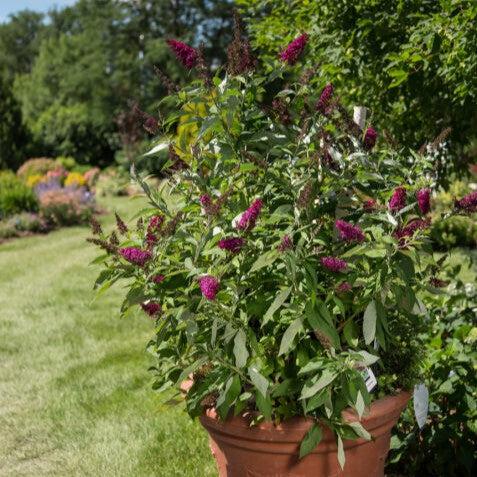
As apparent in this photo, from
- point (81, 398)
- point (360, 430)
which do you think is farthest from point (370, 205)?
point (81, 398)

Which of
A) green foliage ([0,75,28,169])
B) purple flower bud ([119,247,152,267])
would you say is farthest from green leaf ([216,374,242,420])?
green foliage ([0,75,28,169])

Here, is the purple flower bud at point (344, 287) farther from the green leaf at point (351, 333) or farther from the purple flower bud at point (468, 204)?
the purple flower bud at point (468, 204)

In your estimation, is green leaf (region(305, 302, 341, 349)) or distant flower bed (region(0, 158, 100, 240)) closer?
green leaf (region(305, 302, 341, 349))

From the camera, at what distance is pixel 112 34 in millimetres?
32188

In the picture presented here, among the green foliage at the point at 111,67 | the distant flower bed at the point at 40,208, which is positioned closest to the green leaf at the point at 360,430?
the distant flower bed at the point at 40,208

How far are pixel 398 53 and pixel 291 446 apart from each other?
1.88 m

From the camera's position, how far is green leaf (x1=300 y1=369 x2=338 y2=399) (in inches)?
74.6

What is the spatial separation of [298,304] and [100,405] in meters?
2.40

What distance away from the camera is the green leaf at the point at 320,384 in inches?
74.6

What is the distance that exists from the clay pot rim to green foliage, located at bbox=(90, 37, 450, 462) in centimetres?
4

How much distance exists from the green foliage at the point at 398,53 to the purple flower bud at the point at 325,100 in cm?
34

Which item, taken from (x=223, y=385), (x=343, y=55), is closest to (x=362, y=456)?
(x=223, y=385)

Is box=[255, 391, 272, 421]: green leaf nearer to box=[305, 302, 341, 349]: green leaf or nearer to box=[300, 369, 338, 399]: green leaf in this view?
box=[300, 369, 338, 399]: green leaf

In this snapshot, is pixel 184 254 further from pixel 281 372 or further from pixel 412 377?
pixel 412 377
